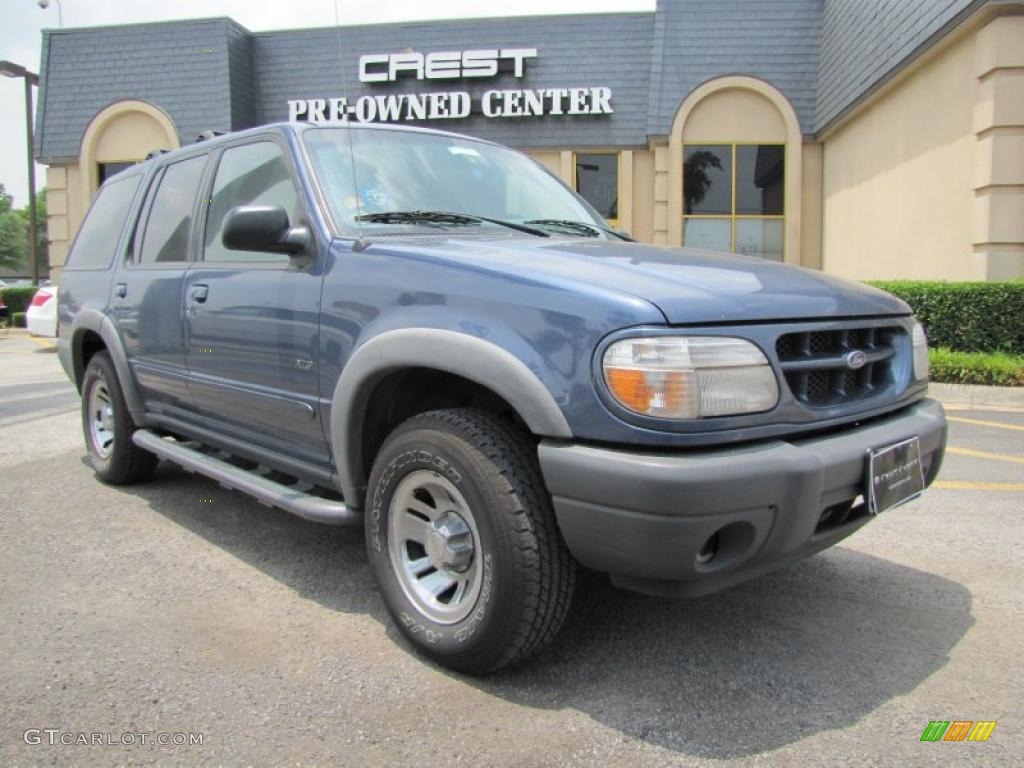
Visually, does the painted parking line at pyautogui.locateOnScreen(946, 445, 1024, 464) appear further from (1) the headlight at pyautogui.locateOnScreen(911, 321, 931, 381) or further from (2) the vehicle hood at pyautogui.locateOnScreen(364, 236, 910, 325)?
(2) the vehicle hood at pyautogui.locateOnScreen(364, 236, 910, 325)

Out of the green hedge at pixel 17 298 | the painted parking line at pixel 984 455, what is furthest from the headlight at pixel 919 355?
the green hedge at pixel 17 298

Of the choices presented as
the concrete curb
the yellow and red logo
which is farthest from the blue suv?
the concrete curb

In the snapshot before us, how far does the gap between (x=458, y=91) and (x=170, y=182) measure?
13.4 m

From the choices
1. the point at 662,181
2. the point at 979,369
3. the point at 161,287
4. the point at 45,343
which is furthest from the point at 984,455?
the point at 45,343

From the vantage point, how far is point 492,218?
11.2 feet

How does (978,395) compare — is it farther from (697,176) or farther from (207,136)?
(697,176)

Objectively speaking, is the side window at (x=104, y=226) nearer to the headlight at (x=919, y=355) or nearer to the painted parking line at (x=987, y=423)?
the headlight at (x=919, y=355)

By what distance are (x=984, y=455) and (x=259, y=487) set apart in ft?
16.0

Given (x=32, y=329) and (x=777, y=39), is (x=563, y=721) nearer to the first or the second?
(x=32, y=329)

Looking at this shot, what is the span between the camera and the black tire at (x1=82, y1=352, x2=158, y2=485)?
Answer: 4.71 meters

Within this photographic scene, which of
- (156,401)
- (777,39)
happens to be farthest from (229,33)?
(156,401)

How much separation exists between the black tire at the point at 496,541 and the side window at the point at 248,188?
1169mm

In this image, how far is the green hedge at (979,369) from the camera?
8.20m

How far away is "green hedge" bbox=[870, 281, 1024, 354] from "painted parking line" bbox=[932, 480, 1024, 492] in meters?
4.70
